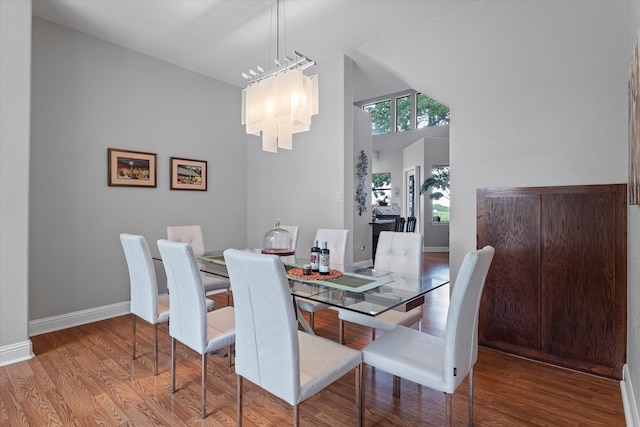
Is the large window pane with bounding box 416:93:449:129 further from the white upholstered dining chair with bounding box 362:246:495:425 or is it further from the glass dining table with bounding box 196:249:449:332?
the white upholstered dining chair with bounding box 362:246:495:425

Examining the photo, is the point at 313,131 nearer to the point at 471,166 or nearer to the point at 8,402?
the point at 471,166

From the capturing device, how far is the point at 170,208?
4164 mm

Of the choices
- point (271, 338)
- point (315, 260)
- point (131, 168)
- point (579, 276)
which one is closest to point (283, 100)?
point (315, 260)

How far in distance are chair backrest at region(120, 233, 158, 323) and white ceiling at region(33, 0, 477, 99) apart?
7.30ft

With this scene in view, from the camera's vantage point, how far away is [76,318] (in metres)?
3.36

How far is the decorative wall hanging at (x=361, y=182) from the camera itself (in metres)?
5.64

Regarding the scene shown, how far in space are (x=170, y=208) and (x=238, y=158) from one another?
4.26 ft

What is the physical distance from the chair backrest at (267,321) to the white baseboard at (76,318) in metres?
2.87

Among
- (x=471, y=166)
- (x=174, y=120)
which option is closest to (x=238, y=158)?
(x=174, y=120)

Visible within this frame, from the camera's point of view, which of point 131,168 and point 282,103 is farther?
point 131,168

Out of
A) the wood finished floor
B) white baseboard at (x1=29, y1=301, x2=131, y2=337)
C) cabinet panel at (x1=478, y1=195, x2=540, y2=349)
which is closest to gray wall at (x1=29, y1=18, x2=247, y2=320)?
white baseboard at (x1=29, y1=301, x2=131, y2=337)

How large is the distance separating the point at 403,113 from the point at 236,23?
7.55m

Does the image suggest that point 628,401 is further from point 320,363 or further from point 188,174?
point 188,174

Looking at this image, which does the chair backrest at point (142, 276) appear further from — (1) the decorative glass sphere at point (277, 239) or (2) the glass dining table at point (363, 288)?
(1) the decorative glass sphere at point (277, 239)
